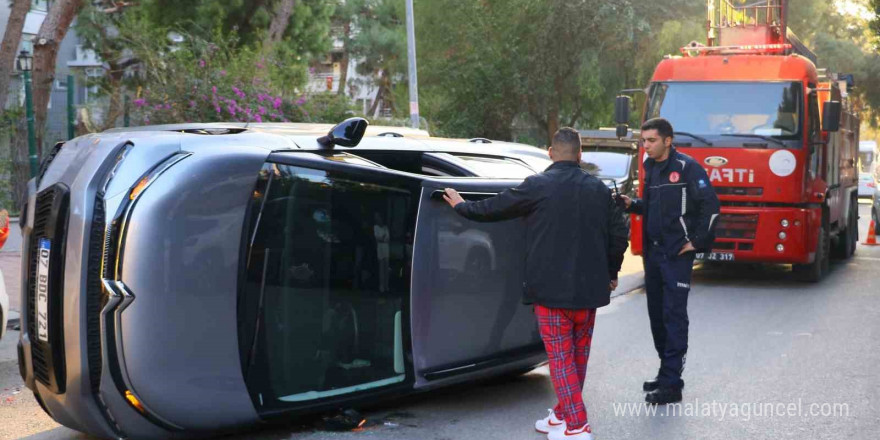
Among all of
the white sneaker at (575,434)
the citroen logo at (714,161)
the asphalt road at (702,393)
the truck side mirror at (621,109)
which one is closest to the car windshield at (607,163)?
the truck side mirror at (621,109)

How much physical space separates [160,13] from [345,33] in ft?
74.1

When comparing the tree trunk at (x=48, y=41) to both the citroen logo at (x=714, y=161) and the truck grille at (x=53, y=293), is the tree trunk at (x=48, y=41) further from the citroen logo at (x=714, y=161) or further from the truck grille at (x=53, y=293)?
the truck grille at (x=53, y=293)

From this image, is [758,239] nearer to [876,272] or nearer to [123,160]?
[876,272]

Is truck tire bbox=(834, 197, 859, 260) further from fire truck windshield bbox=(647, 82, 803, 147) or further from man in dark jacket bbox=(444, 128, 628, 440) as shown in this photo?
man in dark jacket bbox=(444, 128, 628, 440)

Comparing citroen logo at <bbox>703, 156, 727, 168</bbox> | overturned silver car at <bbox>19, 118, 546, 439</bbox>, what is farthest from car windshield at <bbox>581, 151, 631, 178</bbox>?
overturned silver car at <bbox>19, 118, 546, 439</bbox>

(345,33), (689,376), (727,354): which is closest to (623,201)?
(689,376)

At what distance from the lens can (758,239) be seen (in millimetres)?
12461

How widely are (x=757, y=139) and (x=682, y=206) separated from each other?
630 centimetres

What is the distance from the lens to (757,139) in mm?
12430

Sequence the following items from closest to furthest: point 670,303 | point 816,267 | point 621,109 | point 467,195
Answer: point 467,195 → point 670,303 → point 816,267 → point 621,109

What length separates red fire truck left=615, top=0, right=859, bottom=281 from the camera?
40.6 ft

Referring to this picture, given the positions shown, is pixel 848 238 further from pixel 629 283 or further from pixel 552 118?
pixel 552 118

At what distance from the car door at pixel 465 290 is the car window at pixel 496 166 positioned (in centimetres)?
15

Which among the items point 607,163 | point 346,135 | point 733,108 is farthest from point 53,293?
point 607,163
